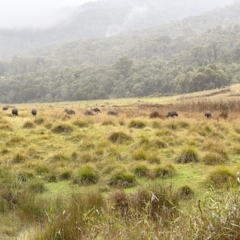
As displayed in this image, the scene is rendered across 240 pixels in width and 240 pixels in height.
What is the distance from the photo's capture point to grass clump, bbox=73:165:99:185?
8.31 m

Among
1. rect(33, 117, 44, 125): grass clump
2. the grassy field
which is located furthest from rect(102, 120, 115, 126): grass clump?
rect(33, 117, 44, 125): grass clump

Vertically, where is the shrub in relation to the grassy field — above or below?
above

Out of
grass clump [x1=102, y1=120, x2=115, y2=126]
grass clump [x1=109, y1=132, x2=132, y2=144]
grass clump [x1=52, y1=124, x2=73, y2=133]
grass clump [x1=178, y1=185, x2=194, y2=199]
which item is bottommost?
grass clump [x1=178, y1=185, x2=194, y2=199]

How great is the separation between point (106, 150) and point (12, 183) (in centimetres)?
347

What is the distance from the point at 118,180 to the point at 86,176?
820 mm

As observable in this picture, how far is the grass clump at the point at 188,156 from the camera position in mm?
9781

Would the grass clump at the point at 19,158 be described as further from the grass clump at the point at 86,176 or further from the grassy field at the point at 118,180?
the grass clump at the point at 86,176

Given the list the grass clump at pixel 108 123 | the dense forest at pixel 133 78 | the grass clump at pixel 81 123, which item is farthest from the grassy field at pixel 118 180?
the dense forest at pixel 133 78

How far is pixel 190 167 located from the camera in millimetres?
9250

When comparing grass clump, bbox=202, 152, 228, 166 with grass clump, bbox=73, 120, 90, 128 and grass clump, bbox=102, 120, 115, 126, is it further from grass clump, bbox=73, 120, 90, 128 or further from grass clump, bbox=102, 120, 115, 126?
grass clump, bbox=73, 120, 90, 128

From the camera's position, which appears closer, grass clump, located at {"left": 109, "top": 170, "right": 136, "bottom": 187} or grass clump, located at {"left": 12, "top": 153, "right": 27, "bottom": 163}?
grass clump, located at {"left": 109, "top": 170, "right": 136, "bottom": 187}

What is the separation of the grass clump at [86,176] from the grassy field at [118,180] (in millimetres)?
25

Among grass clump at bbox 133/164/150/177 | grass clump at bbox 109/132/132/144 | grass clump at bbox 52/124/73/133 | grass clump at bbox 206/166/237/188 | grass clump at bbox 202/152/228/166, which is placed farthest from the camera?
grass clump at bbox 52/124/73/133

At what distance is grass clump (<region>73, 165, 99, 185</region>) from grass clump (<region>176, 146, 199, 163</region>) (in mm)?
2632
